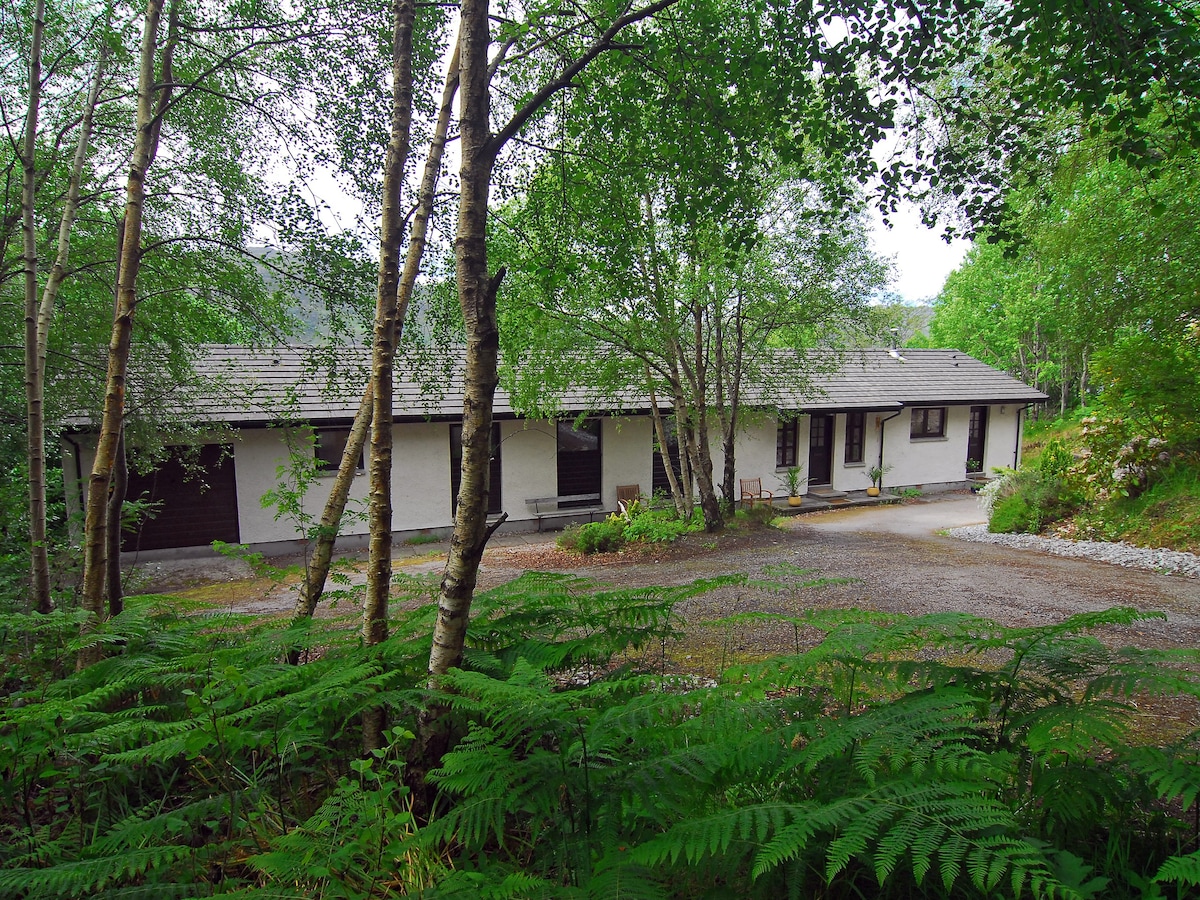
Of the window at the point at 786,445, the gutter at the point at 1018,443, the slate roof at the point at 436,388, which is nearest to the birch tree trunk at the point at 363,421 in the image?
the slate roof at the point at 436,388

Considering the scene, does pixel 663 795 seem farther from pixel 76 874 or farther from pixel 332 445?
pixel 332 445

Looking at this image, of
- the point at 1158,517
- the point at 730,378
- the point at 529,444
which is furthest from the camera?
the point at 529,444

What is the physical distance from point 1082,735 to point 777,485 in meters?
17.4

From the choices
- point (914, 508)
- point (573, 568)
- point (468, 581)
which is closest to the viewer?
point (468, 581)

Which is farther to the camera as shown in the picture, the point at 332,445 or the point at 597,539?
the point at 332,445

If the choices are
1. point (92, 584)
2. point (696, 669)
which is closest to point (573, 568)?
point (696, 669)

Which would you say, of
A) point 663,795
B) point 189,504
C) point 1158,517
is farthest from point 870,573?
point 189,504

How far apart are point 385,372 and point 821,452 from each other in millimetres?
18289

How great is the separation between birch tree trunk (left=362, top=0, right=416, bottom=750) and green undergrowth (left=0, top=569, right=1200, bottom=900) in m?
0.45

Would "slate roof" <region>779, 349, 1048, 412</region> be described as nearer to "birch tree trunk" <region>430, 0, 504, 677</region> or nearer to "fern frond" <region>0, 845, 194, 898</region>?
"birch tree trunk" <region>430, 0, 504, 677</region>

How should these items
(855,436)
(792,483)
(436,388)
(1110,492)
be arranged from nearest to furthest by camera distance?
(436,388) < (1110,492) < (792,483) < (855,436)

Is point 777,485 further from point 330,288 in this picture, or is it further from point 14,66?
point 14,66

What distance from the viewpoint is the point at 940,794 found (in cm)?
172

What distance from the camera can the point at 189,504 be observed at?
42.5 ft
